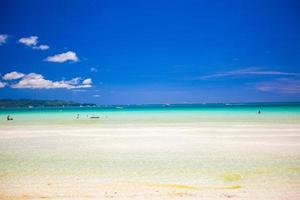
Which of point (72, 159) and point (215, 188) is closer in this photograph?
point (215, 188)

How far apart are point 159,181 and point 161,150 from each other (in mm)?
6570

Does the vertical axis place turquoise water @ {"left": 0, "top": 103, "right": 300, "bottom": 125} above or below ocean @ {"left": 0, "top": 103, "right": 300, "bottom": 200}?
above

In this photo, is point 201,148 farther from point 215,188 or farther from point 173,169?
point 215,188

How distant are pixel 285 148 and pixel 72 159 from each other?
1134 centimetres

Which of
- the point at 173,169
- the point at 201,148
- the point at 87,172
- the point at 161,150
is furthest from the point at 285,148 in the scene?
the point at 87,172

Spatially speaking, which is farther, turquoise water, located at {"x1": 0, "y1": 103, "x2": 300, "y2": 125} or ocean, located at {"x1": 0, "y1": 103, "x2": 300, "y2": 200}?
turquoise water, located at {"x1": 0, "y1": 103, "x2": 300, "y2": 125}

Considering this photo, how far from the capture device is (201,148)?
17.9 m

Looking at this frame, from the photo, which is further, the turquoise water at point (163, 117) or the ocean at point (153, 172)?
the turquoise water at point (163, 117)

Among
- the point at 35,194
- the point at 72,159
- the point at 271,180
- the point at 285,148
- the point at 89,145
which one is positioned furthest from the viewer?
the point at 89,145

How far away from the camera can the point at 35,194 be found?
9.28 metres

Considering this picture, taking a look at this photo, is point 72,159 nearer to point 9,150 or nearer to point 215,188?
Result: point 9,150

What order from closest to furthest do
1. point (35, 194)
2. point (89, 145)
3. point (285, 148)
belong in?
point (35, 194), point (285, 148), point (89, 145)

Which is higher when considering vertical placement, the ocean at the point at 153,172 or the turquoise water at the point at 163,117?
the turquoise water at the point at 163,117

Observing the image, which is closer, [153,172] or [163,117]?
[153,172]
